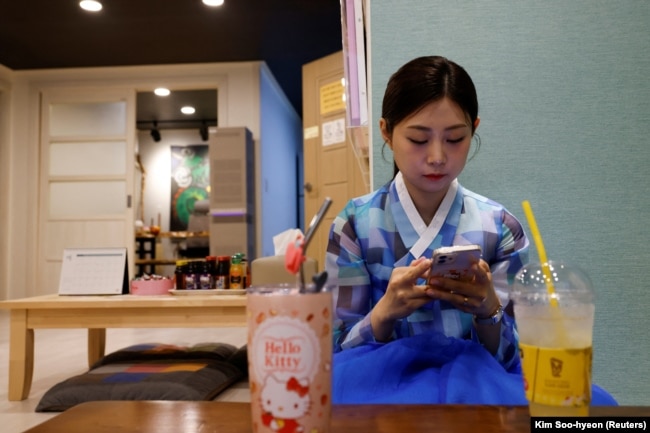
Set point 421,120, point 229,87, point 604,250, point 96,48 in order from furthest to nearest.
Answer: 1. point 229,87
2. point 96,48
3. point 604,250
4. point 421,120

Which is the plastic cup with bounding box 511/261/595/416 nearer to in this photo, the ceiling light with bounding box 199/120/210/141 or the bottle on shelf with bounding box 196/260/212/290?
the bottle on shelf with bounding box 196/260/212/290

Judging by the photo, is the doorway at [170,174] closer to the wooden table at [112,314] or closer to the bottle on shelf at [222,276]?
the bottle on shelf at [222,276]

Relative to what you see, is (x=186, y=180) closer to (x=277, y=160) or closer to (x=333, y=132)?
(x=277, y=160)

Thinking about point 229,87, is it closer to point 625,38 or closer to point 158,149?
point 158,149

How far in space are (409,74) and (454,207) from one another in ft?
0.92

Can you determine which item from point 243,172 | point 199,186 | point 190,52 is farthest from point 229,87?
point 199,186

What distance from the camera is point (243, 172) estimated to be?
5957mm

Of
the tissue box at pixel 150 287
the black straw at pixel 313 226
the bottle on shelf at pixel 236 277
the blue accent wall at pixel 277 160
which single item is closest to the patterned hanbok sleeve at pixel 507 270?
the black straw at pixel 313 226

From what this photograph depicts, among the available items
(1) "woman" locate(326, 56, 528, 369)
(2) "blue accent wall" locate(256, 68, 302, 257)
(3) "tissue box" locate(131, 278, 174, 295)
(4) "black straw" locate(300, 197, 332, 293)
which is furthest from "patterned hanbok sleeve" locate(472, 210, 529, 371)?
(2) "blue accent wall" locate(256, 68, 302, 257)

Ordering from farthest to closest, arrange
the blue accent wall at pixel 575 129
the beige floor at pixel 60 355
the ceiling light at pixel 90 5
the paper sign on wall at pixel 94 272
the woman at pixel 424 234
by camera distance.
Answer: the ceiling light at pixel 90 5 < the paper sign on wall at pixel 94 272 < the beige floor at pixel 60 355 < the blue accent wall at pixel 575 129 < the woman at pixel 424 234

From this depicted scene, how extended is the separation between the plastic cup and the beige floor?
196 cm

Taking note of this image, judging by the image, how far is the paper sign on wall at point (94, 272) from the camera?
9.28 ft

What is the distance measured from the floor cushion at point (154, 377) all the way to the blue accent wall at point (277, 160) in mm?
3384

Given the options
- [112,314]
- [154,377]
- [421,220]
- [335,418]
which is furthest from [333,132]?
[335,418]
